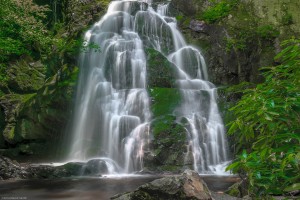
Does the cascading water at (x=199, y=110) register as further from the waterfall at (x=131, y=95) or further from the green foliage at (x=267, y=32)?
the green foliage at (x=267, y=32)

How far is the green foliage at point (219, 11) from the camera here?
1980 cm

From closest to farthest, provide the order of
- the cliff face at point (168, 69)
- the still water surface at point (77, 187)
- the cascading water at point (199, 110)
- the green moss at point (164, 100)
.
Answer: the still water surface at point (77, 187) → the cascading water at point (199, 110) → the green moss at point (164, 100) → the cliff face at point (168, 69)

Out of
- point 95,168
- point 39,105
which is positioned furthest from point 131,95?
point 39,105

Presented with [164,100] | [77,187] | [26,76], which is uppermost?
[26,76]

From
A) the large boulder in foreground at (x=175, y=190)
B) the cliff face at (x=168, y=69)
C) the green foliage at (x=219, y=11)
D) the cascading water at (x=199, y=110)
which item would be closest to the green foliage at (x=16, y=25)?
the cliff face at (x=168, y=69)

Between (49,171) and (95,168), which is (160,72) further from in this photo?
(49,171)

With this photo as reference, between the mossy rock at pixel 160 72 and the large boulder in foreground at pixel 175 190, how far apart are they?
10311 millimetres

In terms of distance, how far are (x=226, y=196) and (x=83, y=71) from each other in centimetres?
1228

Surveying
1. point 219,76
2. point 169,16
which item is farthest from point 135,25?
point 219,76

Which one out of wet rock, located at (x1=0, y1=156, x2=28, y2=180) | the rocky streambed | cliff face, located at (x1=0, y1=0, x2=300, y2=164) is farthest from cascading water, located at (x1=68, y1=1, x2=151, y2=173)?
wet rock, located at (x1=0, y1=156, x2=28, y2=180)

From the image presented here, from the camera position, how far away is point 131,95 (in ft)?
48.7

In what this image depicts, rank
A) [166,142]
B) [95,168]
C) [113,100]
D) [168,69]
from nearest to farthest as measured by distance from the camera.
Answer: [95,168]
[166,142]
[113,100]
[168,69]

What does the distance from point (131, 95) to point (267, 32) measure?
331 inches

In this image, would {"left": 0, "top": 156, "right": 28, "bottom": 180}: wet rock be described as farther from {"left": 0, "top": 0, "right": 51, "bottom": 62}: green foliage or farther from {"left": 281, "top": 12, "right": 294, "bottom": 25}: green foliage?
{"left": 281, "top": 12, "right": 294, "bottom": 25}: green foliage
